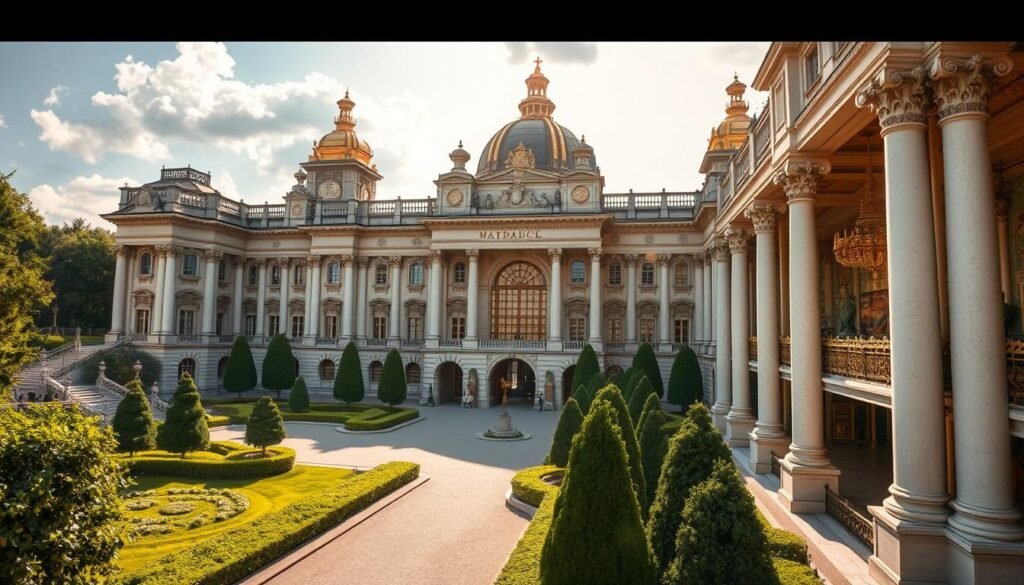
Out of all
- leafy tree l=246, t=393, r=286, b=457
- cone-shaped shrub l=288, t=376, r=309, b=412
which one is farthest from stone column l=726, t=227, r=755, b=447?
cone-shaped shrub l=288, t=376, r=309, b=412

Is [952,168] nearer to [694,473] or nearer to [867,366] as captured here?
[867,366]

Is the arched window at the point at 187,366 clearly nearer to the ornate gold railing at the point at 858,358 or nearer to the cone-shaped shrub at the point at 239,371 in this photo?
the cone-shaped shrub at the point at 239,371

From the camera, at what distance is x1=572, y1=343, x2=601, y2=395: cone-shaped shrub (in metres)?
32.9

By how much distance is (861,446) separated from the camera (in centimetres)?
2119

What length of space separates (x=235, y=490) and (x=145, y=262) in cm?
3242

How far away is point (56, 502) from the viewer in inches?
314

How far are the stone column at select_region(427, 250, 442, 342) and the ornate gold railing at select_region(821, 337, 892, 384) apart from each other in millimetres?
29349

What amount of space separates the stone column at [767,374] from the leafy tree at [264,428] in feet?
52.6

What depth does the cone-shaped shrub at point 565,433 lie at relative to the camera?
1845 cm

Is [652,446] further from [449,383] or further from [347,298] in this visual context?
[347,298]

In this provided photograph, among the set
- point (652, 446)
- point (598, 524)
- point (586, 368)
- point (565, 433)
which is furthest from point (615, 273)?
point (598, 524)

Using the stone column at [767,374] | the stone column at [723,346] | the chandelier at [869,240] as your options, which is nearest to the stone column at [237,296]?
the stone column at [723,346]
